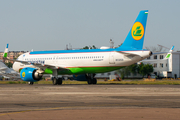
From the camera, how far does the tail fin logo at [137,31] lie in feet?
119

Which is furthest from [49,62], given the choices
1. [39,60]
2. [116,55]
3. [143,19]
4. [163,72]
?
[163,72]

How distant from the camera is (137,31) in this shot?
36.4 meters

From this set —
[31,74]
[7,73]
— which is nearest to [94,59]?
[31,74]

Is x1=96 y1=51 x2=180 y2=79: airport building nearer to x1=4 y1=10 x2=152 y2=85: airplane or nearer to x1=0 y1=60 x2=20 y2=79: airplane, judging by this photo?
x1=0 y1=60 x2=20 y2=79: airplane

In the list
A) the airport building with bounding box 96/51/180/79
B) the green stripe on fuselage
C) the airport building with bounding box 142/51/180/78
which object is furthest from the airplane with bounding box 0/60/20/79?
the airport building with bounding box 142/51/180/78

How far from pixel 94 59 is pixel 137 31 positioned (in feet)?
20.8

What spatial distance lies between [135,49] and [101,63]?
4.54 m

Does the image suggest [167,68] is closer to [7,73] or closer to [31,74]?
[7,73]

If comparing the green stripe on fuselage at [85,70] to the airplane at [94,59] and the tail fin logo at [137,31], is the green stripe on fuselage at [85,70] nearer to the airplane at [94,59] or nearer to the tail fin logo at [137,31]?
the airplane at [94,59]

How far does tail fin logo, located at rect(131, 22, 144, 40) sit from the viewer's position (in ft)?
119

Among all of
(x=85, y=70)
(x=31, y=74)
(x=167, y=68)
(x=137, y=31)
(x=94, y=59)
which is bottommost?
(x=31, y=74)

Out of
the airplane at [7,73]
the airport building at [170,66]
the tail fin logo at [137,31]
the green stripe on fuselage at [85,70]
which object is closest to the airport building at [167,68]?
the airport building at [170,66]

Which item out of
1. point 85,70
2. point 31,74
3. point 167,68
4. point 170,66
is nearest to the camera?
point 31,74

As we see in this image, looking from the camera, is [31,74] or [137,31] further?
[31,74]
